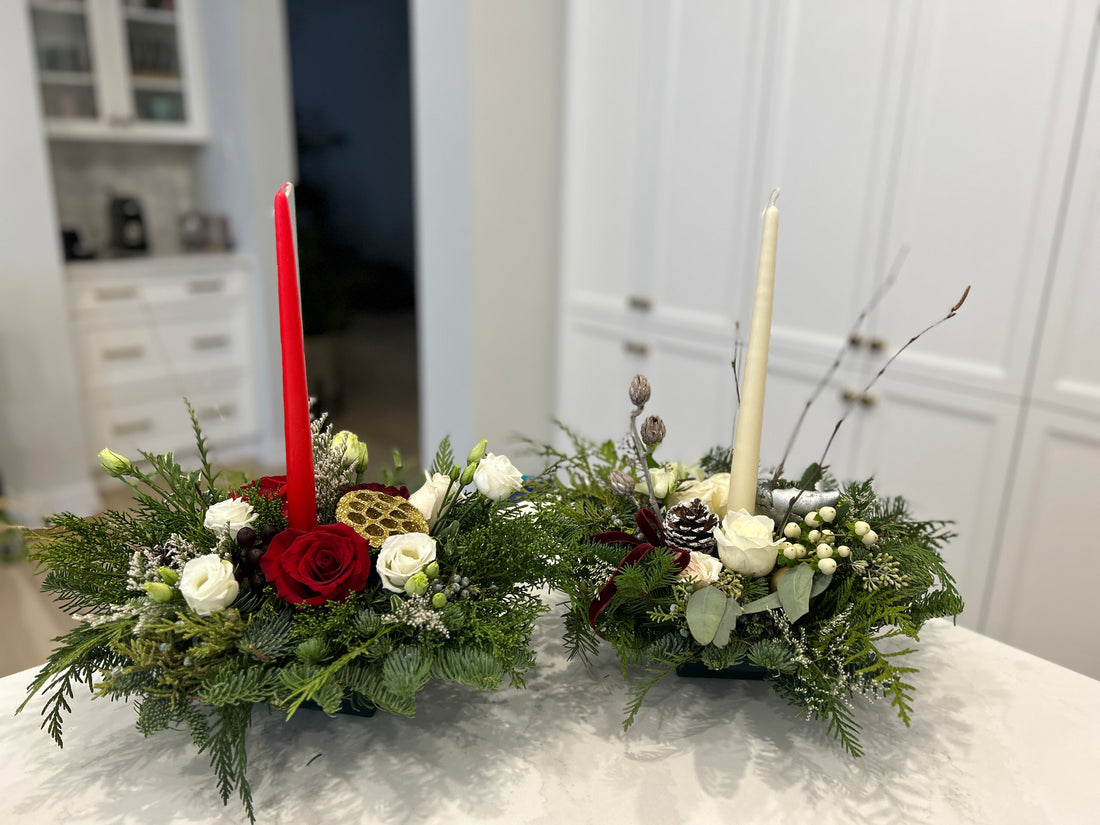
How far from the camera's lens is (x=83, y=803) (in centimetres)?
54

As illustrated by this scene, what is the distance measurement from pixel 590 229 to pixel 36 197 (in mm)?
1971

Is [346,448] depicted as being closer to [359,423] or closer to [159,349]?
[159,349]

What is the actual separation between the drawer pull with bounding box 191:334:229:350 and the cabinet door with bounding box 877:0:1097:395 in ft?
9.04

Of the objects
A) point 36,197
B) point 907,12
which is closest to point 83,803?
point 907,12

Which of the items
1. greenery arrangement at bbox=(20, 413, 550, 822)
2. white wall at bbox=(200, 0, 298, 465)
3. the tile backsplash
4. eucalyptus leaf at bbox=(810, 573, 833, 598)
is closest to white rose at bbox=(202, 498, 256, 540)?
greenery arrangement at bbox=(20, 413, 550, 822)

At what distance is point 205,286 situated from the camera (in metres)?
3.29

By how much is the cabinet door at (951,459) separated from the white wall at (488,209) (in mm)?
981

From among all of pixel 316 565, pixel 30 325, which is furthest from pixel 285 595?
pixel 30 325

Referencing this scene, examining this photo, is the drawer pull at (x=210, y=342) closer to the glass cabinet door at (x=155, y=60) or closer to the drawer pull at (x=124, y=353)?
the drawer pull at (x=124, y=353)

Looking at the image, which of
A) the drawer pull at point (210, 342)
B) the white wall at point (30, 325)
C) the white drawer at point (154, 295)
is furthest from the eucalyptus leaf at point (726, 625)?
the drawer pull at point (210, 342)

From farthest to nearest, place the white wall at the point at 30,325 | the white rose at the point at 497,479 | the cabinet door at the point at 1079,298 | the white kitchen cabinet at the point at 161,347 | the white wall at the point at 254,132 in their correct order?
the white wall at the point at 254,132, the white kitchen cabinet at the point at 161,347, the white wall at the point at 30,325, the cabinet door at the point at 1079,298, the white rose at the point at 497,479

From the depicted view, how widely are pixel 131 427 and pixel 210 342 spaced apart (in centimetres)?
48

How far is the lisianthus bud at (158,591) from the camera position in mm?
532

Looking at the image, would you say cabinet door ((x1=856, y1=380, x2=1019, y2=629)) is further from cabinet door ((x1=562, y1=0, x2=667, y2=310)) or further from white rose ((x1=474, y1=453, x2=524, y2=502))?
white rose ((x1=474, y1=453, x2=524, y2=502))
